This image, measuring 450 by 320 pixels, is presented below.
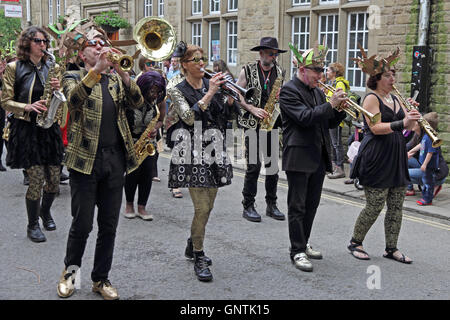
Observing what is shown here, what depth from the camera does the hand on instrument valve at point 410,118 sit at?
5.11 m

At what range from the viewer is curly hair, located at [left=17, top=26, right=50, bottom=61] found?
5875mm

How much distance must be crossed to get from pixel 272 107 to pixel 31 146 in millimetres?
2943

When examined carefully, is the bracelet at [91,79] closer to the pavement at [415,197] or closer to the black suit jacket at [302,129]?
the black suit jacket at [302,129]

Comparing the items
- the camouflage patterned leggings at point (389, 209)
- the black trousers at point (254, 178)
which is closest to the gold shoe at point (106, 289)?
the camouflage patterned leggings at point (389, 209)

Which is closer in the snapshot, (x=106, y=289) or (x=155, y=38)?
(x=106, y=289)

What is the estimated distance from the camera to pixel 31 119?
607 centimetres

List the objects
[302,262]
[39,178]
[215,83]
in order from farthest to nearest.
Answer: [39,178] → [302,262] → [215,83]

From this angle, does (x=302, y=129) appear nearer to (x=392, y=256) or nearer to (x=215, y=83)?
(x=215, y=83)

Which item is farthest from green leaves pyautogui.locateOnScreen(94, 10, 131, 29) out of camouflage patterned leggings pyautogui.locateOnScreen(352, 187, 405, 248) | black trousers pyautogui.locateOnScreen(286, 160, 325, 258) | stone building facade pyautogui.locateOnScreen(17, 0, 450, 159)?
camouflage patterned leggings pyautogui.locateOnScreen(352, 187, 405, 248)

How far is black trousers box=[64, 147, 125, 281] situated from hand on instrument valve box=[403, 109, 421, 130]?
102 inches

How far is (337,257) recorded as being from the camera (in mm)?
5664

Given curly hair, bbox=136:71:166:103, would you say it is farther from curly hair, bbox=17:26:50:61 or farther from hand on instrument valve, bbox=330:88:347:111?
hand on instrument valve, bbox=330:88:347:111

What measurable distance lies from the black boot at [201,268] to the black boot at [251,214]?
207 centimetres

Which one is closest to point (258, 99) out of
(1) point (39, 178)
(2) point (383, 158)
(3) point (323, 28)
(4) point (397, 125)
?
(2) point (383, 158)
